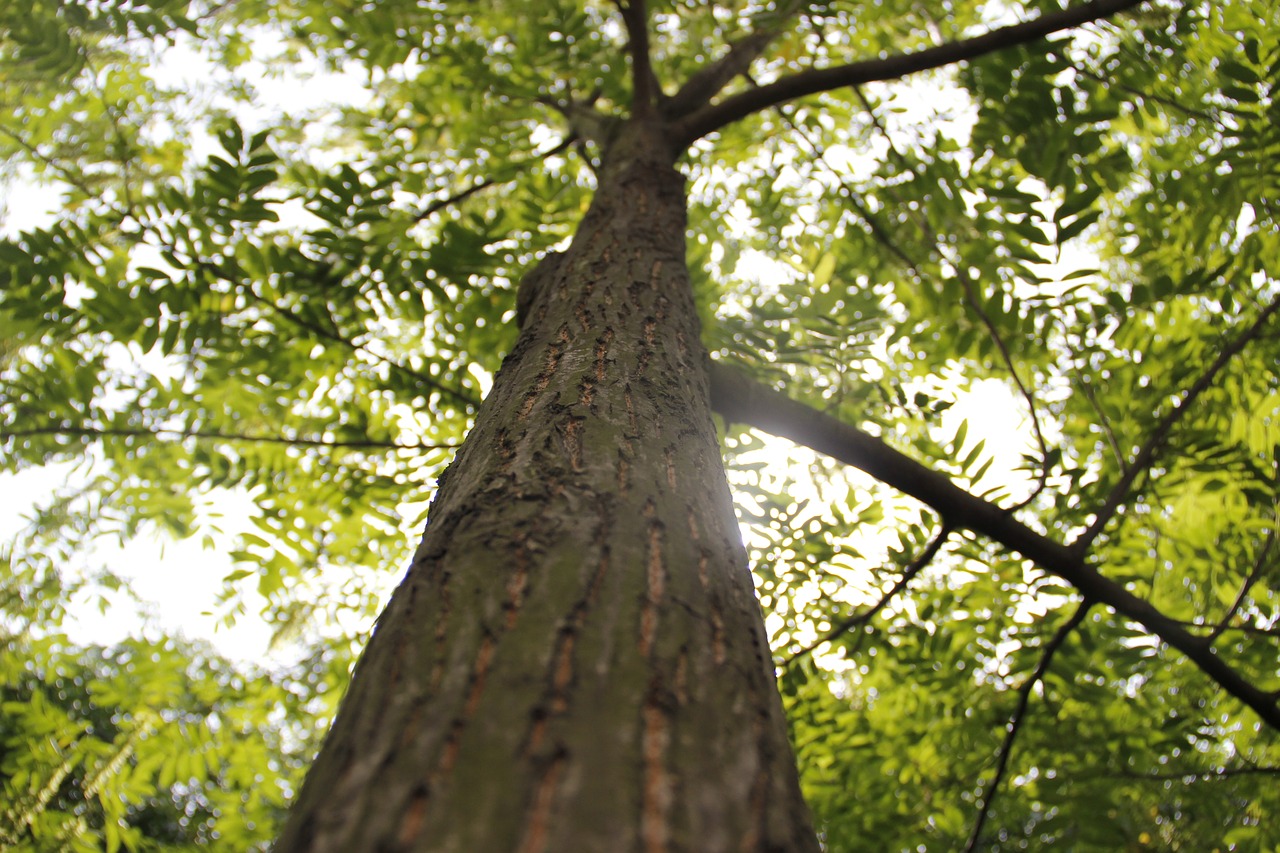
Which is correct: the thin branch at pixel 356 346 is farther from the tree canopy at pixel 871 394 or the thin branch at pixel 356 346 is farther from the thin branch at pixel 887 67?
the thin branch at pixel 887 67

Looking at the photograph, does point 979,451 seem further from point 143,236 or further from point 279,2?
point 279,2

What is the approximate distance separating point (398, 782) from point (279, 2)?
5198mm

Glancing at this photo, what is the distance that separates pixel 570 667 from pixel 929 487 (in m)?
1.69

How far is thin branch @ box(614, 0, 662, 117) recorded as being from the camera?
119 inches

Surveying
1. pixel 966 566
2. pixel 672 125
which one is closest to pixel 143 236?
pixel 672 125

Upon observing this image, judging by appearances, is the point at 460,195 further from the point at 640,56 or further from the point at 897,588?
the point at 897,588

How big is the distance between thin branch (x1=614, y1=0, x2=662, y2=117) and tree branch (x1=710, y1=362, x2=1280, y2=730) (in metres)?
1.61

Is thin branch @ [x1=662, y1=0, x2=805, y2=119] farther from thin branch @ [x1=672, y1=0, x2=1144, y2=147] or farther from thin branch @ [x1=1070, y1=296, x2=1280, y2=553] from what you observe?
thin branch @ [x1=1070, y1=296, x2=1280, y2=553]

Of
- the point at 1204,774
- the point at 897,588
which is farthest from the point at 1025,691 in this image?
the point at 1204,774

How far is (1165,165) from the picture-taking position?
312cm

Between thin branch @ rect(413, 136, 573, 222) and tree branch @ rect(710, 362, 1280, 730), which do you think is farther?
thin branch @ rect(413, 136, 573, 222)

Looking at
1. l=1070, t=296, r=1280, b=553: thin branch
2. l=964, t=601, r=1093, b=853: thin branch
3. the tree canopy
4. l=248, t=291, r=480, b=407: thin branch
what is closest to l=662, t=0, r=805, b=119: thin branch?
the tree canopy

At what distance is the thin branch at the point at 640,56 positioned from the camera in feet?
9.89

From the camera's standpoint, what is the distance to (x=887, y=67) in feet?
8.68
